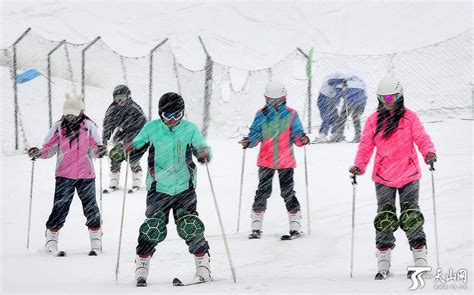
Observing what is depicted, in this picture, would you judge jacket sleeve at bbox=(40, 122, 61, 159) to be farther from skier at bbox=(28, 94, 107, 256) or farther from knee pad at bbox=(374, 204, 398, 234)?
knee pad at bbox=(374, 204, 398, 234)

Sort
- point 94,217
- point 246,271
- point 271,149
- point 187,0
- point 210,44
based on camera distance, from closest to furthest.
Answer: point 246,271 → point 94,217 → point 271,149 → point 210,44 → point 187,0

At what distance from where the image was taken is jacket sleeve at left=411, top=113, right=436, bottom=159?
605cm

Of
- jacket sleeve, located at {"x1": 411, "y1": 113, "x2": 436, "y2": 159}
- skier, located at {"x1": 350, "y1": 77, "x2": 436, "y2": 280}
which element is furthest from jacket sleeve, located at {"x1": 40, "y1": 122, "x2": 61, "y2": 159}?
jacket sleeve, located at {"x1": 411, "y1": 113, "x2": 436, "y2": 159}

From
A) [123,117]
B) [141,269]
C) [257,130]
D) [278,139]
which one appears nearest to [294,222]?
[278,139]

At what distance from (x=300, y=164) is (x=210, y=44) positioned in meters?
4.57

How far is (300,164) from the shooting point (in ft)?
43.8

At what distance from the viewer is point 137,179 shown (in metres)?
11.7

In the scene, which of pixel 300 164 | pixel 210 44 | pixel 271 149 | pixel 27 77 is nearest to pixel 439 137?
Result: pixel 300 164

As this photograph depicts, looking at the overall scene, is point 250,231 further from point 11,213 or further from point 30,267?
point 11,213

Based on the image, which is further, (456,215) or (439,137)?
(439,137)

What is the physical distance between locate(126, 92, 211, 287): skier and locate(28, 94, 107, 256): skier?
1.62 metres

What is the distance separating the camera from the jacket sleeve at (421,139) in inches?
238

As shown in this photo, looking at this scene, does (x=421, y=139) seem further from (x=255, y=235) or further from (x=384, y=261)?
(x=255, y=235)

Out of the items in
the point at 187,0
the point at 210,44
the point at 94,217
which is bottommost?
the point at 94,217
